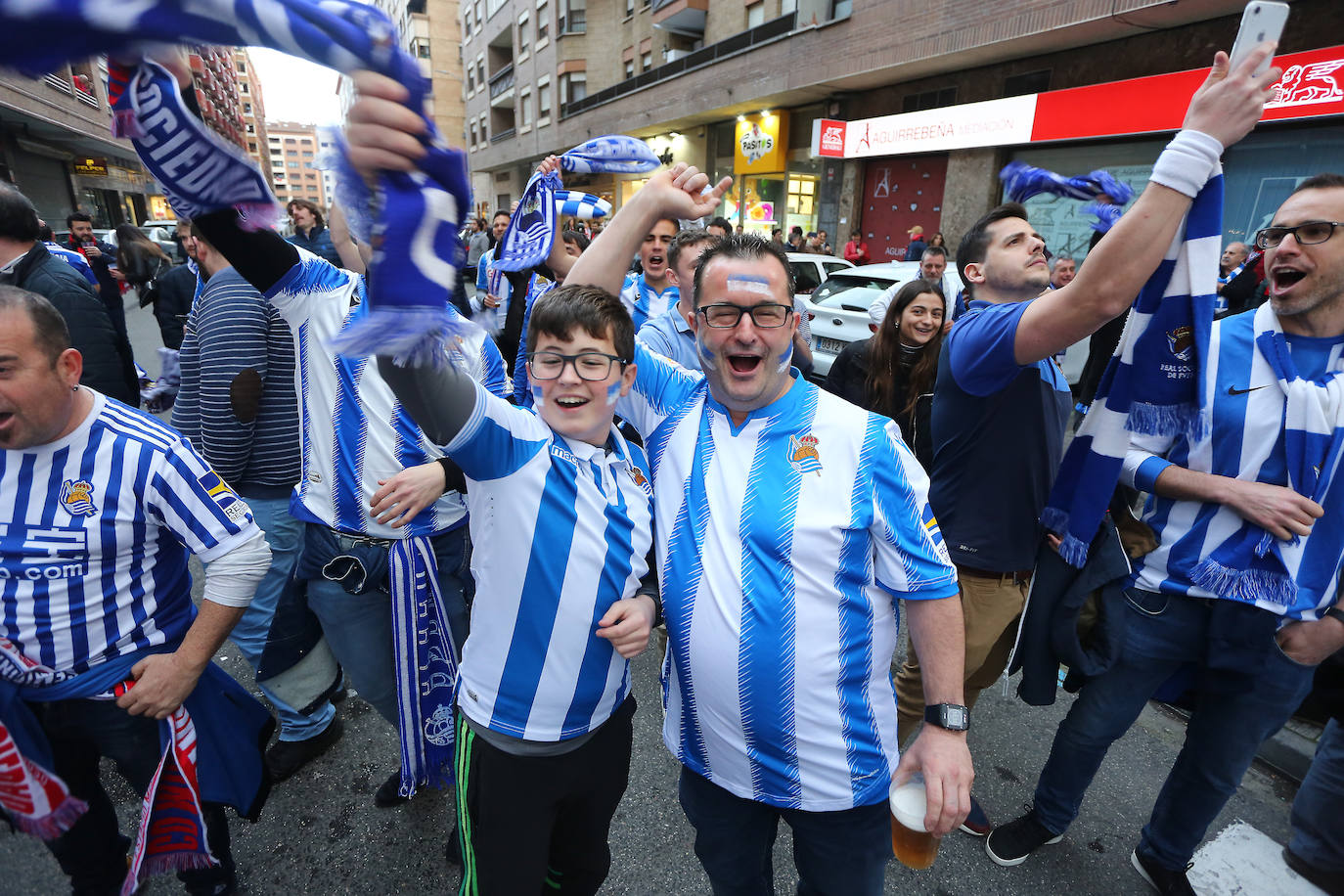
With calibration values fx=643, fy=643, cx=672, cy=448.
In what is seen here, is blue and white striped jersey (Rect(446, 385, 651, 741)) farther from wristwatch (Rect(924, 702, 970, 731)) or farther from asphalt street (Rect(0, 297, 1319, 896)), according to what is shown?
asphalt street (Rect(0, 297, 1319, 896))

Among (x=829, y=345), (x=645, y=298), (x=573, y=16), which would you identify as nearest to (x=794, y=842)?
(x=645, y=298)

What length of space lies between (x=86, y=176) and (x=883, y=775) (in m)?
40.7

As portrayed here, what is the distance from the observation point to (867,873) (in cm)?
166

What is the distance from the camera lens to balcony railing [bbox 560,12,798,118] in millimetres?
17094

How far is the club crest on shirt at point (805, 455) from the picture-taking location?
61.9 inches

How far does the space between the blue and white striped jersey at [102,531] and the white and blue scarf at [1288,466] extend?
9.90 feet

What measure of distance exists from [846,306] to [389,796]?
6.49 m

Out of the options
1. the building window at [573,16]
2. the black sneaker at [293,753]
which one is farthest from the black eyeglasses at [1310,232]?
the building window at [573,16]

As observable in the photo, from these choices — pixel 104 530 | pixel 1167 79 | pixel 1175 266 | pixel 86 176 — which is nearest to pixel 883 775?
pixel 1175 266

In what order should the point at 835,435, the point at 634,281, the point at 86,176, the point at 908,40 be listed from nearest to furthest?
the point at 835,435 → the point at 634,281 → the point at 908,40 → the point at 86,176

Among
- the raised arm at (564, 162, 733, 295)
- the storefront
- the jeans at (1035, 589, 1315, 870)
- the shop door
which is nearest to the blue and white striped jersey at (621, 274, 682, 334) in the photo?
the raised arm at (564, 162, 733, 295)

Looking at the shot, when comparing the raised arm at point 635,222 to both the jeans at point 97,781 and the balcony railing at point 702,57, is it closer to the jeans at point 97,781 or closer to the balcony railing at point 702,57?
the jeans at point 97,781

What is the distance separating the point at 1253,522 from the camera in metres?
1.95

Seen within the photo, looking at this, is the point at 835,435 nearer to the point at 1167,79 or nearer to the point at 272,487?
the point at 272,487
